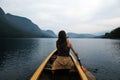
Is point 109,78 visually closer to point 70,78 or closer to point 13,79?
point 70,78

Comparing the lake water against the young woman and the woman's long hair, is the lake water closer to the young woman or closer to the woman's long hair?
the young woman

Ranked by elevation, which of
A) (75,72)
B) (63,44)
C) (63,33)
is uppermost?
(63,33)

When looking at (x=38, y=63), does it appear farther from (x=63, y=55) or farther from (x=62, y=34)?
(x=62, y=34)

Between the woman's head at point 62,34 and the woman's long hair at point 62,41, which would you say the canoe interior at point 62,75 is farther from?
the woman's head at point 62,34

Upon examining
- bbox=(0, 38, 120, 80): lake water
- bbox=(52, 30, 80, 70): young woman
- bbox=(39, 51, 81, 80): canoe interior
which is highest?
bbox=(52, 30, 80, 70): young woman

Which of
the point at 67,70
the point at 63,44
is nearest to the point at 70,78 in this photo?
the point at 67,70

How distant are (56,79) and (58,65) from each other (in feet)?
3.27

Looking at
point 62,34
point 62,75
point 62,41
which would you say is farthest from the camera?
point 62,75

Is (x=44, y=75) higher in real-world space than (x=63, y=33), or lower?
lower

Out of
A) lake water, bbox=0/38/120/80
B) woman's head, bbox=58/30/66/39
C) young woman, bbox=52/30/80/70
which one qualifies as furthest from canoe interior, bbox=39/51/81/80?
lake water, bbox=0/38/120/80

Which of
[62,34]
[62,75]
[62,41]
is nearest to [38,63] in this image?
[62,75]

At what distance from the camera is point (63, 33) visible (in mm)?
9625

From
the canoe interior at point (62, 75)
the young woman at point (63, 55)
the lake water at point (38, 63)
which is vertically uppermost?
the young woman at point (63, 55)

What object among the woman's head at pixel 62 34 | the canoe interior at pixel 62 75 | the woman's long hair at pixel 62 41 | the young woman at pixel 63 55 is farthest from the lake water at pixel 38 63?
the woman's head at pixel 62 34
